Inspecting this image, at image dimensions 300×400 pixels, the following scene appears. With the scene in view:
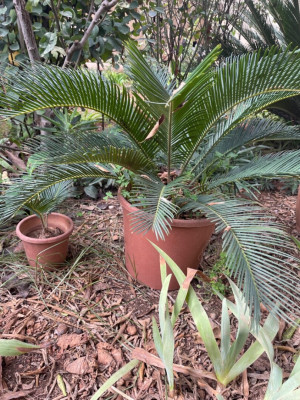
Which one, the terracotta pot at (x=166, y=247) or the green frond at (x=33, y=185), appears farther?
the terracotta pot at (x=166, y=247)

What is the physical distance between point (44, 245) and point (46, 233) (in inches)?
4.2

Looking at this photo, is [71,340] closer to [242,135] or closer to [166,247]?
[166,247]

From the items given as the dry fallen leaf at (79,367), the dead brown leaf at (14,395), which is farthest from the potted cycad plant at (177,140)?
the dead brown leaf at (14,395)

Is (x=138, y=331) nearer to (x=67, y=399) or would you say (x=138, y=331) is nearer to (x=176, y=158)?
(x=67, y=399)

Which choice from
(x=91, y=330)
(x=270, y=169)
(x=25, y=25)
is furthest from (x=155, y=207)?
(x=25, y=25)

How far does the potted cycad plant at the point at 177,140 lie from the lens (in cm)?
106

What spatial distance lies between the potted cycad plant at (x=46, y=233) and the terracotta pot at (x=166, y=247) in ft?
1.18

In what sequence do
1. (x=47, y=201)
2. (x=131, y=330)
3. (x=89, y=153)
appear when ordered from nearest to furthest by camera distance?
(x=89, y=153) < (x=131, y=330) < (x=47, y=201)

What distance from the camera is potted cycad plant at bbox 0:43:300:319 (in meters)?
1.06

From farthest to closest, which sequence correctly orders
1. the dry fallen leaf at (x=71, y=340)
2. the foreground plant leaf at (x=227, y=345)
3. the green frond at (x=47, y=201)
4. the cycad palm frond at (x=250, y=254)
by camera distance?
the green frond at (x=47, y=201), the dry fallen leaf at (x=71, y=340), the foreground plant leaf at (x=227, y=345), the cycad palm frond at (x=250, y=254)

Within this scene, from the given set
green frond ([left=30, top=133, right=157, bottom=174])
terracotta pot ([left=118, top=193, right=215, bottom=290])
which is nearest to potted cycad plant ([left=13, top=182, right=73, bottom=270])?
green frond ([left=30, top=133, right=157, bottom=174])

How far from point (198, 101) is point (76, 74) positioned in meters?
0.52

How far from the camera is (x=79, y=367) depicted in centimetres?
118

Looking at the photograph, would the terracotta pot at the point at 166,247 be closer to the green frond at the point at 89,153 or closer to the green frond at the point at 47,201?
the green frond at the point at 89,153
